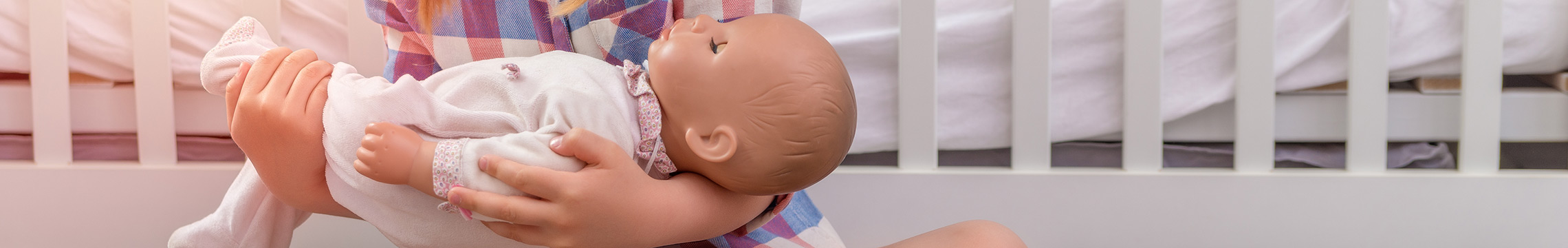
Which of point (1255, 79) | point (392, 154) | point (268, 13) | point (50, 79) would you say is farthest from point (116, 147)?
point (1255, 79)

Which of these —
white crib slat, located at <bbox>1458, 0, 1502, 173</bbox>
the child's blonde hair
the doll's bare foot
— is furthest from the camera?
white crib slat, located at <bbox>1458, 0, 1502, 173</bbox>

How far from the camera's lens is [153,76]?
936mm

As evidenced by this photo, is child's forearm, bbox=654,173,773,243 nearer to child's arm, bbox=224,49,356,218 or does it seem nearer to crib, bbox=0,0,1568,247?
child's arm, bbox=224,49,356,218

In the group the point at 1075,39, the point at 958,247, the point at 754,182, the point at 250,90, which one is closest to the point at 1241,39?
the point at 1075,39

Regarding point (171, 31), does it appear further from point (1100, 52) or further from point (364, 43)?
point (1100, 52)

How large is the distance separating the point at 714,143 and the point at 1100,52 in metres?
0.58

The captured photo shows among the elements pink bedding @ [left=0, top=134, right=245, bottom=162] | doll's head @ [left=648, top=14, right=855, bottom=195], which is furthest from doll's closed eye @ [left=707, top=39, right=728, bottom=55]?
pink bedding @ [left=0, top=134, right=245, bottom=162]

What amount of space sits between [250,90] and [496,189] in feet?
0.60

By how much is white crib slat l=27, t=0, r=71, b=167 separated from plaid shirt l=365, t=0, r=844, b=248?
0.49 m

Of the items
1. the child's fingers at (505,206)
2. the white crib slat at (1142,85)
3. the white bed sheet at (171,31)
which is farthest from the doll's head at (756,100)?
the white bed sheet at (171,31)

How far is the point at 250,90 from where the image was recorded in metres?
0.54

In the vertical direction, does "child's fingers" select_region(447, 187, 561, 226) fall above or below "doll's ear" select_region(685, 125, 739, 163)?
below

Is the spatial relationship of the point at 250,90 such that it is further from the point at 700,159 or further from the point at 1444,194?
the point at 1444,194

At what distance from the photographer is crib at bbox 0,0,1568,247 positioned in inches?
35.9
